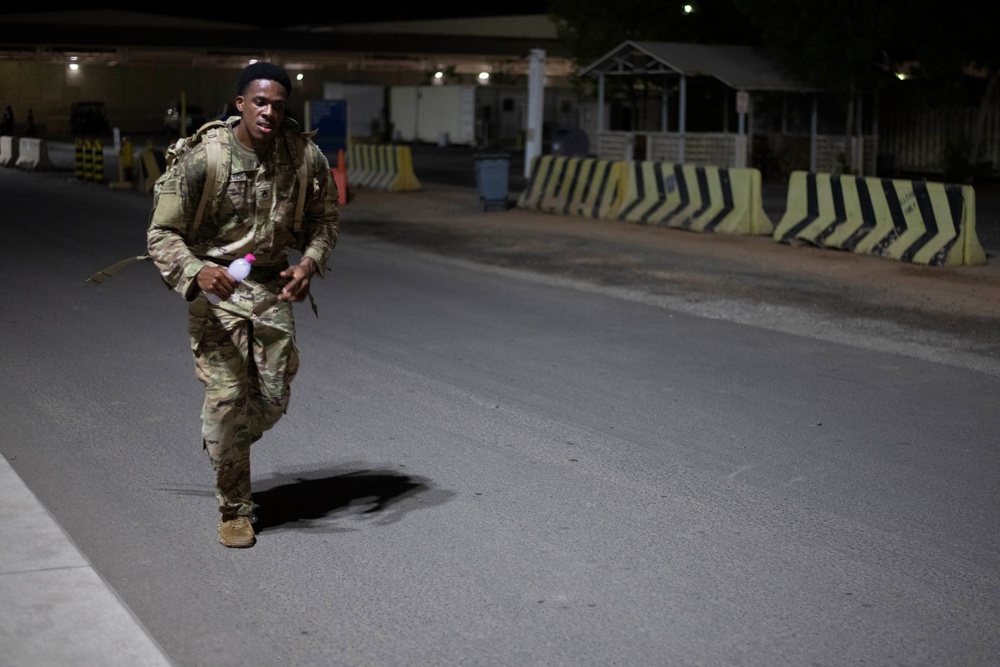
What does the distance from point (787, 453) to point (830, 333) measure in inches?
167

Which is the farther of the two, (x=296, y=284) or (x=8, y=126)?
(x=8, y=126)

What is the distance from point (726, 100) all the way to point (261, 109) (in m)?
29.0

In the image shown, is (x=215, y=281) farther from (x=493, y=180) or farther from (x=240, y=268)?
A: (x=493, y=180)

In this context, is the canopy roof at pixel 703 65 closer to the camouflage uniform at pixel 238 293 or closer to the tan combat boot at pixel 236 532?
the camouflage uniform at pixel 238 293

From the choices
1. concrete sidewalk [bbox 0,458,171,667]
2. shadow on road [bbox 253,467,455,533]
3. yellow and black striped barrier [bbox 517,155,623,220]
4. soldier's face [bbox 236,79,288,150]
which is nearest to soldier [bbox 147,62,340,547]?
soldier's face [bbox 236,79,288,150]

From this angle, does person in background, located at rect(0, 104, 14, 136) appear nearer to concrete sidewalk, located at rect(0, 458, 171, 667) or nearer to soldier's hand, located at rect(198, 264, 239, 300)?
concrete sidewalk, located at rect(0, 458, 171, 667)

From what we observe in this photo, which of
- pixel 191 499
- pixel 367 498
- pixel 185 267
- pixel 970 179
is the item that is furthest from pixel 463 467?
pixel 970 179

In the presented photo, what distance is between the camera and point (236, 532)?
5.21 metres

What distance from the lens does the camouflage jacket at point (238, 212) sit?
16.5ft

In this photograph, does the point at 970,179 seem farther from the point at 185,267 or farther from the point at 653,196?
the point at 185,267

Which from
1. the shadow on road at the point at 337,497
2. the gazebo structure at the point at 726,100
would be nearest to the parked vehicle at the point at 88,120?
the gazebo structure at the point at 726,100

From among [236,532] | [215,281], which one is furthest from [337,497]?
[215,281]

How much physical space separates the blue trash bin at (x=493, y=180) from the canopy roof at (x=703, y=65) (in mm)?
9322

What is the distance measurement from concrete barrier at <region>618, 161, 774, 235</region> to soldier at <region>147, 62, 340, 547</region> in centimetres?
1380
